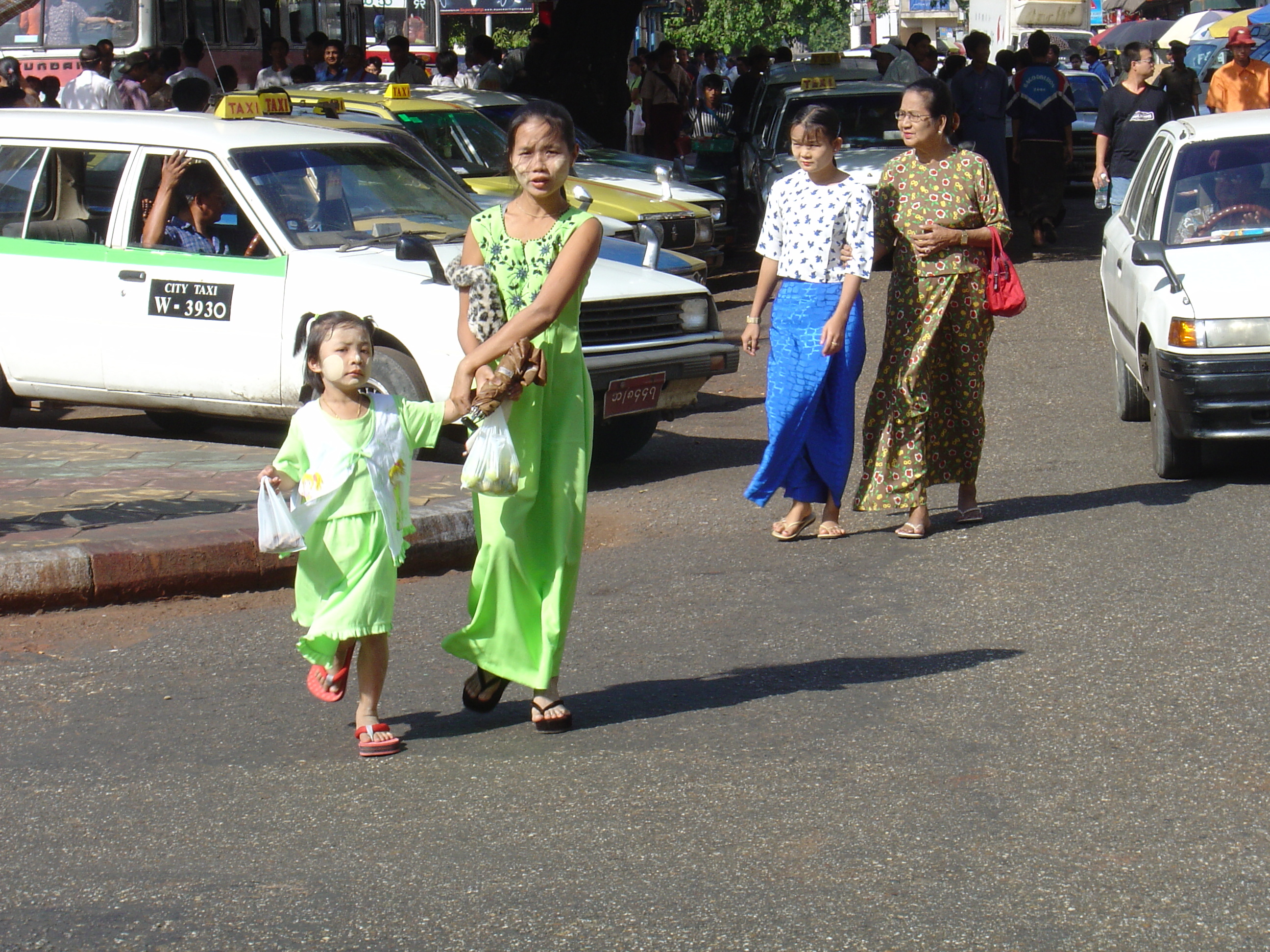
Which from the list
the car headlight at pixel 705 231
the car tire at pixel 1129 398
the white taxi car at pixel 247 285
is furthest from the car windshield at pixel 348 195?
the car headlight at pixel 705 231

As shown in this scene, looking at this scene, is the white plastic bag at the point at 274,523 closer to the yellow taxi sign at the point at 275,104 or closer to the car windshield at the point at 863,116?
the yellow taxi sign at the point at 275,104

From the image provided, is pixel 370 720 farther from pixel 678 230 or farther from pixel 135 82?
pixel 135 82

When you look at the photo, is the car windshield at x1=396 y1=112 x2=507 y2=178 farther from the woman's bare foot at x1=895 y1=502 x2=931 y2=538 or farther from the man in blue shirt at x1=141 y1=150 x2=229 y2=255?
the woman's bare foot at x1=895 y1=502 x2=931 y2=538

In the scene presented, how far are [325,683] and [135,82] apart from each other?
13.2 meters

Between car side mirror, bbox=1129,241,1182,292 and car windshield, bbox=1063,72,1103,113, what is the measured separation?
1734 cm

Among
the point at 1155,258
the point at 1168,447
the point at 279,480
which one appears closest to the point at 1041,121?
the point at 1155,258

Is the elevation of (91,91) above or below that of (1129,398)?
above

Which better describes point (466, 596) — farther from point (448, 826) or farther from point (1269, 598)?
point (1269, 598)

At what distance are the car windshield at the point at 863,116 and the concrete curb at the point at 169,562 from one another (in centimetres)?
1071

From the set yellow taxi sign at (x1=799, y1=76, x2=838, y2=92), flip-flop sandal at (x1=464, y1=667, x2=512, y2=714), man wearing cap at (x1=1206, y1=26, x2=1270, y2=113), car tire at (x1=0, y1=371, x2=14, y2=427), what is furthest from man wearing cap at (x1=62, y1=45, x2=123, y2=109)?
flip-flop sandal at (x1=464, y1=667, x2=512, y2=714)

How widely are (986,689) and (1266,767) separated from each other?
92 cm

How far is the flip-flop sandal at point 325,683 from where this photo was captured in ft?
14.4

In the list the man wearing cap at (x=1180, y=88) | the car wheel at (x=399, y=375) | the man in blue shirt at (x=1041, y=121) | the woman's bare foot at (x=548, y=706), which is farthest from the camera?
the man in blue shirt at (x=1041, y=121)

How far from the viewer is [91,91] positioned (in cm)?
1548
